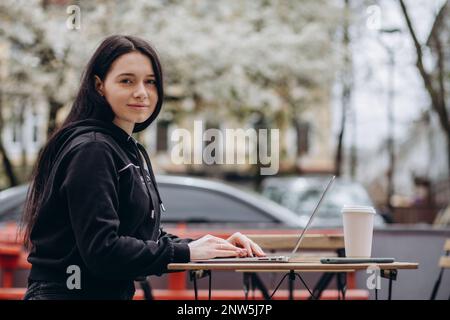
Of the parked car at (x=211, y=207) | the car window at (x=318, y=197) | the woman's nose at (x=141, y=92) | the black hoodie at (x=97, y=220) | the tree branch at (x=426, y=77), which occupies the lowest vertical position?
the car window at (x=318, y=197)

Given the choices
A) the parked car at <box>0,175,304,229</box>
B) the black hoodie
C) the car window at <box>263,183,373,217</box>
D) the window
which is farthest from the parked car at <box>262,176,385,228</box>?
the window

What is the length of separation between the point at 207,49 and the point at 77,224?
13038 millimetres

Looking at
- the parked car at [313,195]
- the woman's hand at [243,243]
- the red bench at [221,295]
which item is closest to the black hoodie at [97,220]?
the woman's hand at [243,243]

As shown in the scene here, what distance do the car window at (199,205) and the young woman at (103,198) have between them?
17.5 feet

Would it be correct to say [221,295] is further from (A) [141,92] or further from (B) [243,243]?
(A) [141,92]

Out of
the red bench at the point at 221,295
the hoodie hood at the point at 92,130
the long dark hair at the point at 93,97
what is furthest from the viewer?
the red bench at the point at 221,295

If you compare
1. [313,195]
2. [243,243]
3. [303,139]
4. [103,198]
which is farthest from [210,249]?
[303,139]

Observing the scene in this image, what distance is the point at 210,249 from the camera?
255 cm

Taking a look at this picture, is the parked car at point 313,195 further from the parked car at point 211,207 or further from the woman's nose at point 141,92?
the woman's nose at point 141,92

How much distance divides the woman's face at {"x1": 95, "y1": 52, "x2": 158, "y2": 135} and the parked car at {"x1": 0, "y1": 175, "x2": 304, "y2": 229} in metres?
5.39

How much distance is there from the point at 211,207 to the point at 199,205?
120 mm

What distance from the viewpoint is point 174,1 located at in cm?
1531

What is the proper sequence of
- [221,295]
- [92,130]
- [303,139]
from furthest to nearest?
[303,139], [221,295], [92,130]

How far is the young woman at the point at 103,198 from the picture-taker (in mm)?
2238
